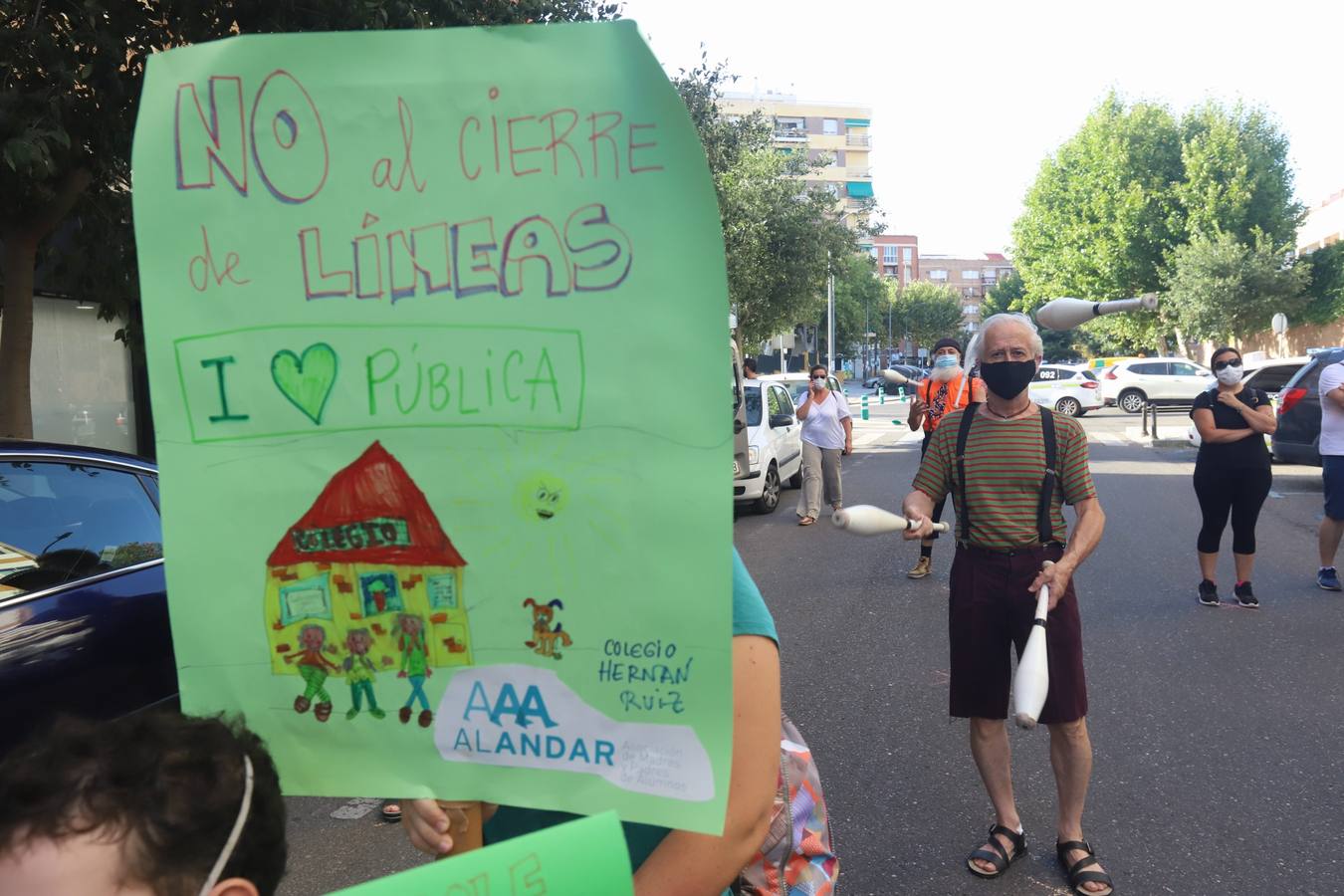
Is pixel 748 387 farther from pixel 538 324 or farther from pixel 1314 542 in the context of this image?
pixel 538 324

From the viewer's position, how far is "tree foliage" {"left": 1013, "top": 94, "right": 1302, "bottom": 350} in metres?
39.1

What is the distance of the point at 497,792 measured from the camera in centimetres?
123

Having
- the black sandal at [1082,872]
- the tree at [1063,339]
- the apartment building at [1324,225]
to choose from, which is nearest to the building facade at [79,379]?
the black sandal at [1082,872]

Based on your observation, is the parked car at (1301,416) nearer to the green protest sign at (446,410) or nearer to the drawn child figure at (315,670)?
the green protest sign at (446,410)

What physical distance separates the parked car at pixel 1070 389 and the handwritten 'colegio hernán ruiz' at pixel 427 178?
31362 millimetres

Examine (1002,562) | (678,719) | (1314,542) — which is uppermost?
(678,719)

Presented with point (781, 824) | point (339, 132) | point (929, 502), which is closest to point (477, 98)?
point (339, 132)

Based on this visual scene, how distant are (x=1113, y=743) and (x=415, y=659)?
4.49 m

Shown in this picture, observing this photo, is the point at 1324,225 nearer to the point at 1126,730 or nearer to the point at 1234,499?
the point at 1234,499

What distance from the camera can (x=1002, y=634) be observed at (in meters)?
3.63

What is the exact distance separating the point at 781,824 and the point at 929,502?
2.30 meters

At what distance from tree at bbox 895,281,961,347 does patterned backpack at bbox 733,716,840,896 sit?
341ft

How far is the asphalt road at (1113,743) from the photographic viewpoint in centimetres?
372

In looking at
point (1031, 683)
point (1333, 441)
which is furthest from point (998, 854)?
point (1333, 441)
